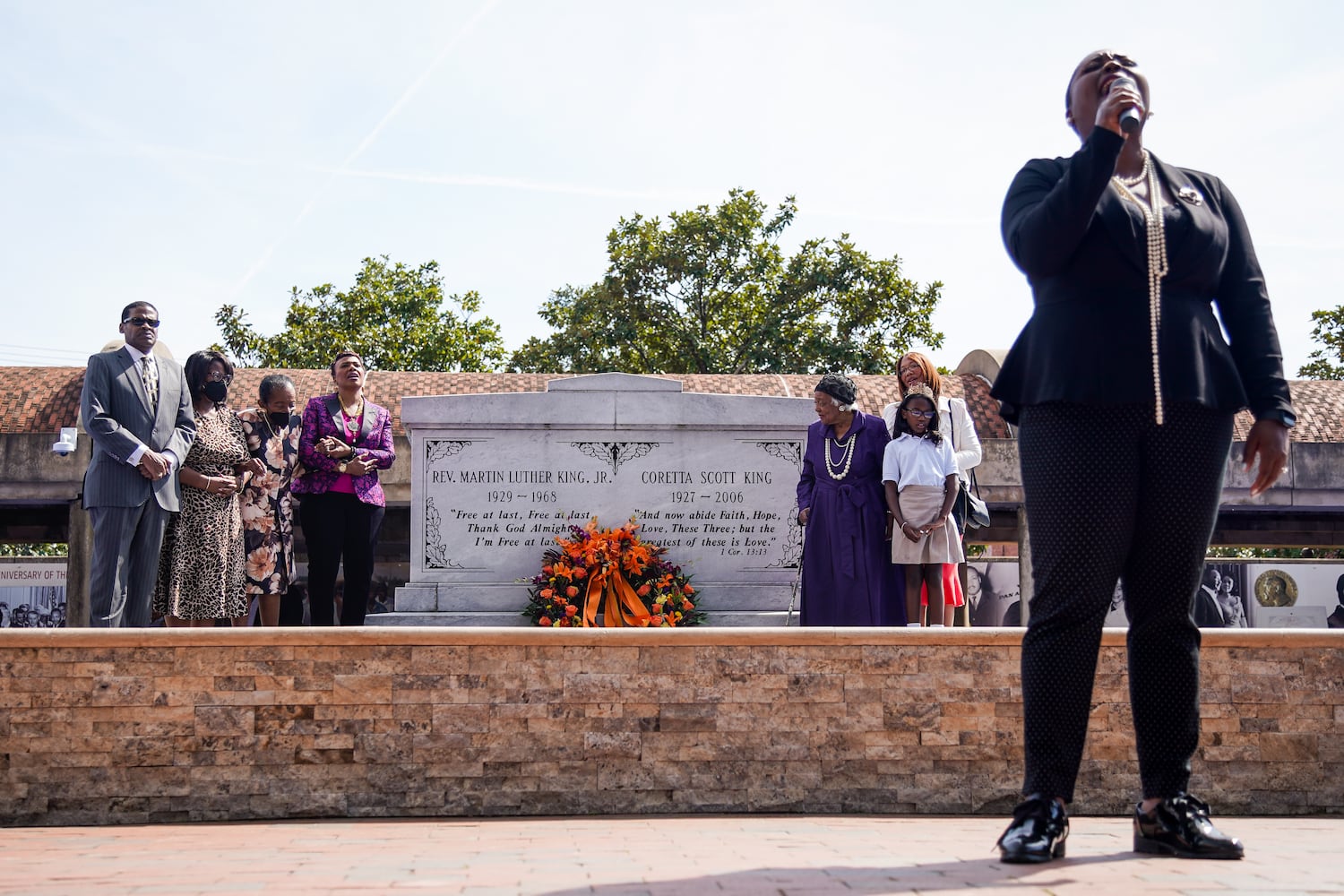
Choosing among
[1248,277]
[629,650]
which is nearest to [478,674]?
[629,650]

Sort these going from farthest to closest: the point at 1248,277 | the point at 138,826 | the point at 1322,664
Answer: the point at 1322,664
the point at 138,826
the point at 1248,277

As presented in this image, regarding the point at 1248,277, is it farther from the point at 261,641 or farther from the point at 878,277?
the point at 878,277

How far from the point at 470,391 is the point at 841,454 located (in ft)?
23.7

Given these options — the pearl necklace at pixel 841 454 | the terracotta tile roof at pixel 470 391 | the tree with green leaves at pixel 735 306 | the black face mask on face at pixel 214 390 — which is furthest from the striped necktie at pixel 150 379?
the tree with green leaves at pixel 735 306

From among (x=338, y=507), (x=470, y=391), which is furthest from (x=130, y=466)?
(x=470, y=391)

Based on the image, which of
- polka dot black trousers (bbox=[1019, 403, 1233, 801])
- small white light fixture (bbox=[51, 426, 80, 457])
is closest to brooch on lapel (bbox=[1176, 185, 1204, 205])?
polka dot black trousers (bbox=[1019, 403, 1233, 801])

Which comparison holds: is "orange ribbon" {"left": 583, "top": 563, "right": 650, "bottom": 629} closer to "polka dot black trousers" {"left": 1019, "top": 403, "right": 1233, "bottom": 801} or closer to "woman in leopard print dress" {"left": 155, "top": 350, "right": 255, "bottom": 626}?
"woman in leopard print dress" {"left": 155, "top": 350, "right": 255, "bottom": 626}

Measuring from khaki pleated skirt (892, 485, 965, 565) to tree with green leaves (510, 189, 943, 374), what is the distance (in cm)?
2221

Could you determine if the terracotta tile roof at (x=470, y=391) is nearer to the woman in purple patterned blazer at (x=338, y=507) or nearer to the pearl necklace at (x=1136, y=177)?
the woman in purple patterned blazer at (x=338, y=507)

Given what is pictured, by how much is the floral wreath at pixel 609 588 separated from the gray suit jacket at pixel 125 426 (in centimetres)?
215

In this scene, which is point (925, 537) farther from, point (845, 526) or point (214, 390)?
point (214, 390)

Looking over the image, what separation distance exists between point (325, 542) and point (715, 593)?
231 centimetres

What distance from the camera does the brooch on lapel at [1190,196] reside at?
9.57 ft

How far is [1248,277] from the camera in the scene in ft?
9.64
